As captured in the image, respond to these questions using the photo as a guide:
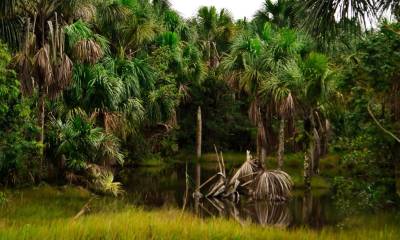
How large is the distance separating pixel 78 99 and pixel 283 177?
8028 mm

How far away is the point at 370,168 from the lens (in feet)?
38.8

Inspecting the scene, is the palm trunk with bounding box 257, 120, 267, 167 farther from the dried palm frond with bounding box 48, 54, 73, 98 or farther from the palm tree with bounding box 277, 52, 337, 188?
the dried palm frond with bounding box 48, 54, 73, 98

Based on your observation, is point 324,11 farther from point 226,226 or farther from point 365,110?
point 226,226

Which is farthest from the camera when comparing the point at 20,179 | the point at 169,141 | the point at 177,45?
the point at 169,141

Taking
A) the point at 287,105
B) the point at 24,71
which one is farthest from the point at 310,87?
the point at 24,71

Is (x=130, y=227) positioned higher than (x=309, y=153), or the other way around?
(x=309, y=153)

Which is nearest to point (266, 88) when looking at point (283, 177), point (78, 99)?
point (283, 177)

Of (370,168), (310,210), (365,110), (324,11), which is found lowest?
(310,210)

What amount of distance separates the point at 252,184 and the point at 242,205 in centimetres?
172

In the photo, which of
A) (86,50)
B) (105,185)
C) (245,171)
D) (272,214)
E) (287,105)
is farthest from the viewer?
(287,105)

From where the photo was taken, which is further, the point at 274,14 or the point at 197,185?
the point at 274,14

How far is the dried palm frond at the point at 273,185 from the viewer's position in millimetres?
20312

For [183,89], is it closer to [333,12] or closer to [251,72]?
[251,72]

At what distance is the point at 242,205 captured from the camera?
1984 centimetres
